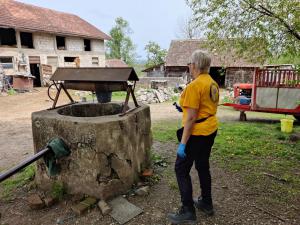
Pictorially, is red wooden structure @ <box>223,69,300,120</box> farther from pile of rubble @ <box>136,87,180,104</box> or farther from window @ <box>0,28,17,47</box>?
window @ <box>0,28,17,47</box>

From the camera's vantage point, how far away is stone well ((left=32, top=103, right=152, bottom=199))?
3066mm

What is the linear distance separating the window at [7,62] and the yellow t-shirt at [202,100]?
1882 centimetres

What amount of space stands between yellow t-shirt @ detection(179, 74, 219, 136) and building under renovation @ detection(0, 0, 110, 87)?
1654cm

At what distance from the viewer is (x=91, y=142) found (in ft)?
10.0

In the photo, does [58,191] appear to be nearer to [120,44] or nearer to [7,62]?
[7,62]

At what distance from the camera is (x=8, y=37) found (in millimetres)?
18922

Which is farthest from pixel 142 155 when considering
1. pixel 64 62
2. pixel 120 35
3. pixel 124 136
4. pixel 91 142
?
pixel 120 35

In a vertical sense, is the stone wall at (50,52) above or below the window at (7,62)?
above

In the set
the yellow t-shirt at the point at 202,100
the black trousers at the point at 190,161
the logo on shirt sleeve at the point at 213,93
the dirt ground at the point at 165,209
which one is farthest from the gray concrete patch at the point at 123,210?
the logo on shirt sleeve at the point at 213,93

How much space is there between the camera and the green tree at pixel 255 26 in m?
5.03

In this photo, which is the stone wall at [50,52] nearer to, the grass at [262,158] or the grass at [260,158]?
the grass at [260,158]

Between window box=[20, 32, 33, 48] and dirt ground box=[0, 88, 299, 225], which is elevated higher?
window box=[20, 32, 33, 48]

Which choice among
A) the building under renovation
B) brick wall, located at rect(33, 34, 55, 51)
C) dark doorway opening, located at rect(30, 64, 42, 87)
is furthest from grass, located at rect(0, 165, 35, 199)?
brick wall, located at rect(33, 34, 55, 51)

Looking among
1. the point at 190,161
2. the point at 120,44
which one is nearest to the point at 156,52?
the point at 120,44
